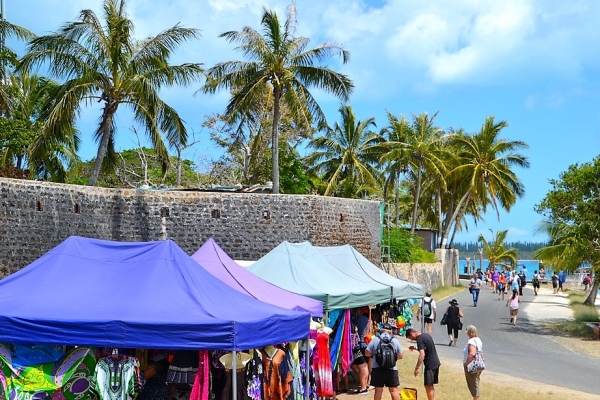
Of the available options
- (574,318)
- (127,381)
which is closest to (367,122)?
(574,318)

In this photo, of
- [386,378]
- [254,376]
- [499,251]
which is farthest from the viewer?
[499,251]

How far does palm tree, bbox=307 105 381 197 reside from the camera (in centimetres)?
3729

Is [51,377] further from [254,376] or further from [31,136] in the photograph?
[31,136]

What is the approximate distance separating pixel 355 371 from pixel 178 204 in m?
10.3

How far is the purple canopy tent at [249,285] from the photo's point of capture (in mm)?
9430

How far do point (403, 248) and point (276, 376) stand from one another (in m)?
25.3

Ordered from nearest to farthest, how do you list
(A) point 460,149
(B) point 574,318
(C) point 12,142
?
(C) point 12,142, (B) point 574,318, (A) point 460,149

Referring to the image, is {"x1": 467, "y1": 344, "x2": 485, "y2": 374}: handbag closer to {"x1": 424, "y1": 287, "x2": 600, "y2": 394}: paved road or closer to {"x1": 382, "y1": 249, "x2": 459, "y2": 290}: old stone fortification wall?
{"x1": 424, "y1": 287, "x2": 600, "y2": 394}: paved road

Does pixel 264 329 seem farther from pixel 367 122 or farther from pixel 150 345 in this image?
pixel 367 122

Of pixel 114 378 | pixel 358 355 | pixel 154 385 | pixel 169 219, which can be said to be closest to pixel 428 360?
pixel 358 355

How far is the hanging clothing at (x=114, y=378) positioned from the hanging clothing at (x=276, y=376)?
1.46 m

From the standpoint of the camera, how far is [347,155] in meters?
38.3

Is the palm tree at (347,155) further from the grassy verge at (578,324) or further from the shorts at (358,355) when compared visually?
the shorts at (358,355)

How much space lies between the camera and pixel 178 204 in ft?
68.5
